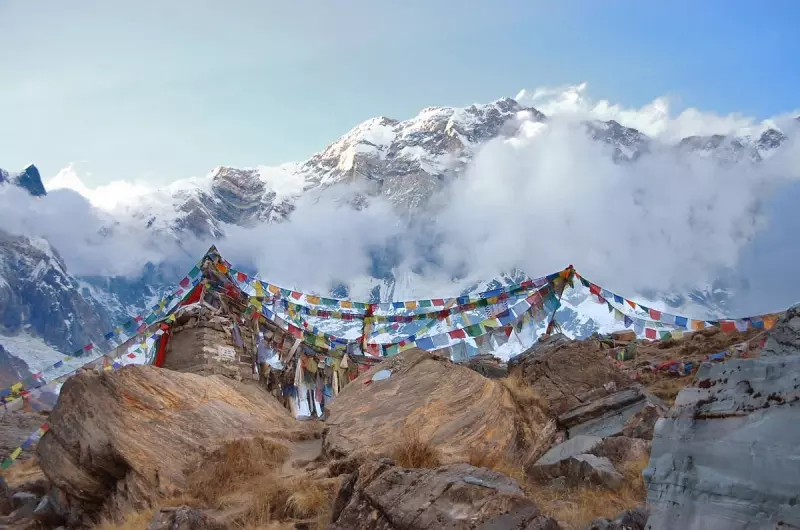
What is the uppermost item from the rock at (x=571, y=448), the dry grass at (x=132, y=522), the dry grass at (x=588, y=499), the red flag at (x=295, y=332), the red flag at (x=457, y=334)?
the red flag at (x=457, y=334)

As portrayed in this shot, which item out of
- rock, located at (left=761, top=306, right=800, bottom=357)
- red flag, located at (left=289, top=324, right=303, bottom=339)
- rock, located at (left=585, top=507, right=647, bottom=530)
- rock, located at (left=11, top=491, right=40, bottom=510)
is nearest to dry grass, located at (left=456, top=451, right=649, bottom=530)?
rock, located at (left=585, top=507, right=647, bottom=530)

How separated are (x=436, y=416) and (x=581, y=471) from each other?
317cm

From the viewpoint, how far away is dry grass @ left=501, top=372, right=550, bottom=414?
11.7 metres

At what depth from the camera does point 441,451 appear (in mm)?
8953

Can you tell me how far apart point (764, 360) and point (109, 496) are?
9.81 metres

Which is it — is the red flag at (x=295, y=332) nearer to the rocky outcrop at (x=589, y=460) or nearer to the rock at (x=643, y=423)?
the rocky outcrop at (x=589, y=460)

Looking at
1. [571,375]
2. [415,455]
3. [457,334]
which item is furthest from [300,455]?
[457,334]

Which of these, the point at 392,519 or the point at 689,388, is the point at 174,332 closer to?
the point at 392,519

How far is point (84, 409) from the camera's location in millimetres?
10156

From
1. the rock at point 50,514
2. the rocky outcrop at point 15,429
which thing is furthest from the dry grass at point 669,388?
the rocky outcrop at point 15,429

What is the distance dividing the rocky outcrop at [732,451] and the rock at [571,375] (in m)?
7.81

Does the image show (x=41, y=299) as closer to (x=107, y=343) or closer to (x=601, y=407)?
(x=107, y=343)

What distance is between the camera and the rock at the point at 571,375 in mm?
12414

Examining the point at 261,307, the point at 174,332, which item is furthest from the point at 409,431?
the point at 261,307
